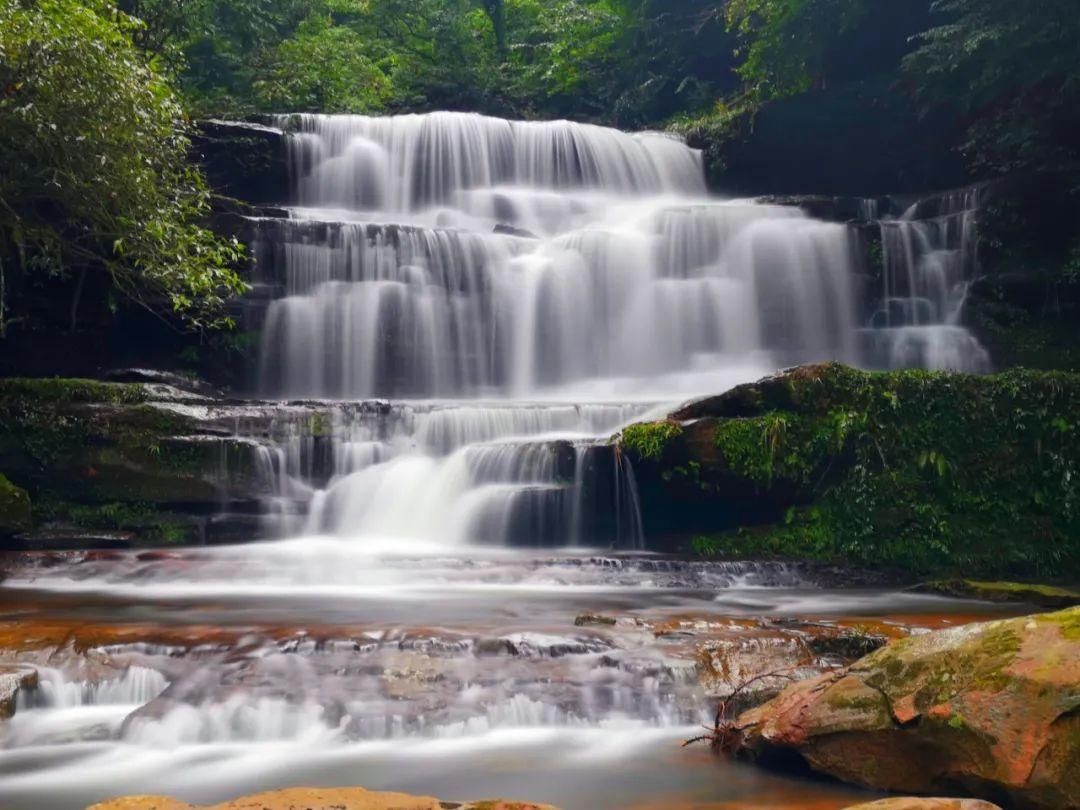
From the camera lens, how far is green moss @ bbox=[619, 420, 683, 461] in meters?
10.7

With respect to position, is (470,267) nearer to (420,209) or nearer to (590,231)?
(590,231)

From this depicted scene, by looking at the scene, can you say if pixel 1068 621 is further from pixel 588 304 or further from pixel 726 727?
pixel 588 304

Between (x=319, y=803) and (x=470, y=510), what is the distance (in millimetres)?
7409

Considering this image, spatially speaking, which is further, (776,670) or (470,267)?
(470,267)

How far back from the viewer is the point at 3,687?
17.3ft

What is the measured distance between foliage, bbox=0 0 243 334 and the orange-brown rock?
376 inches

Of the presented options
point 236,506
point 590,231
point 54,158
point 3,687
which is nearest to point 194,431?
point 236,506

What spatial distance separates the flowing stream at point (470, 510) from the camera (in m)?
5.02

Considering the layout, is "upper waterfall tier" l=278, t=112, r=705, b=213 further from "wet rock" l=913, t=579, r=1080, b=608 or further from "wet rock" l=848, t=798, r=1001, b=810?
"wet rock" l=848, t=798, r=1001, b=810

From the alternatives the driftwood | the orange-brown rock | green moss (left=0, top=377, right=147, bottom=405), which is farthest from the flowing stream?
green moss (left=0, top=377, right=147, bottom=405)

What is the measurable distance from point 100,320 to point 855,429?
11.8 meters

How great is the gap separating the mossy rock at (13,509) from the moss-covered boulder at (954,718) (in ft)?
28.6

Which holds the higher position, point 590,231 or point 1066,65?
point 1066,65

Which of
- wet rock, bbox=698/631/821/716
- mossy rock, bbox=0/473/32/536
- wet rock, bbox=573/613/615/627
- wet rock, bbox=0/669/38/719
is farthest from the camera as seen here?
mossy rock, bbox=0/473/32/536
